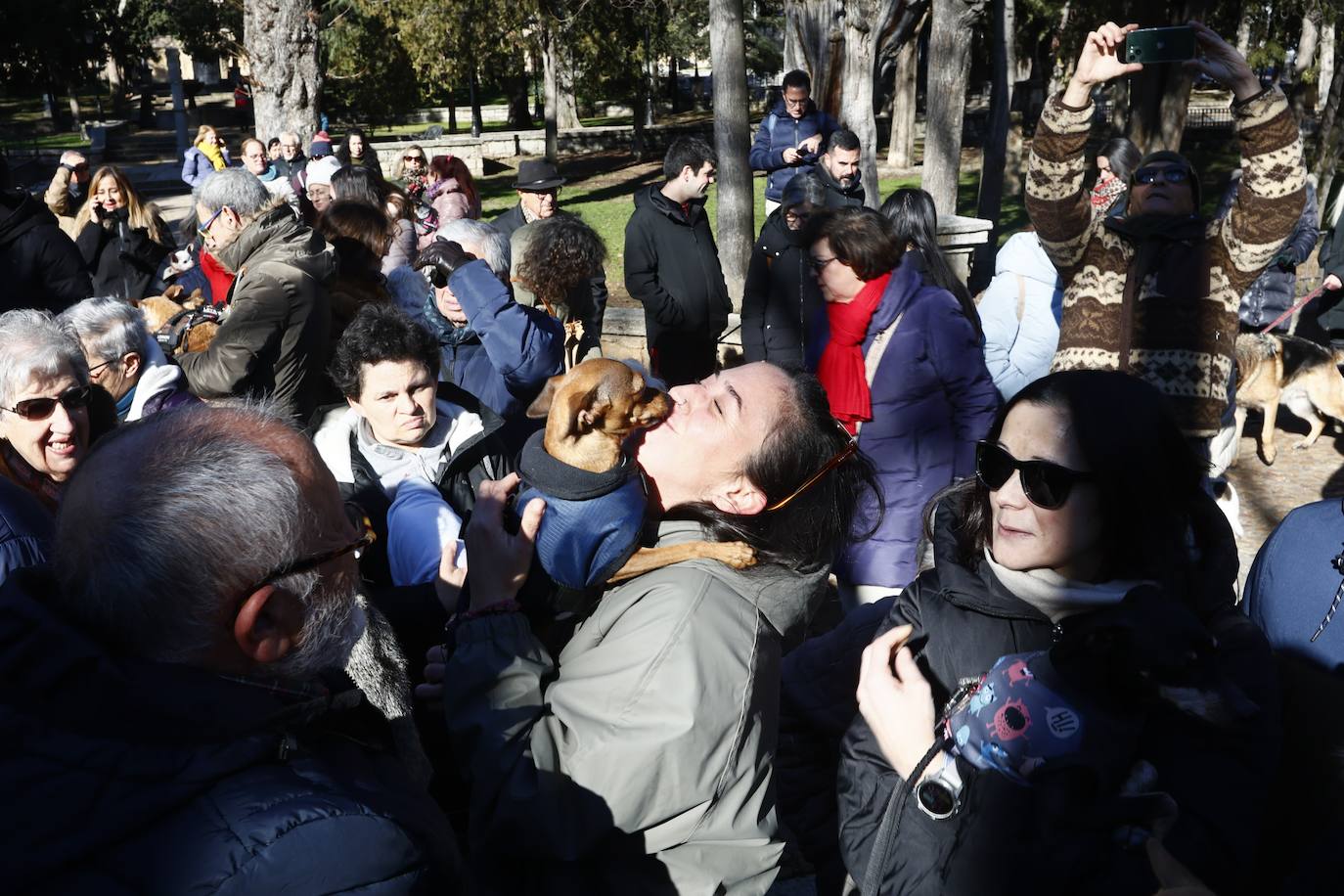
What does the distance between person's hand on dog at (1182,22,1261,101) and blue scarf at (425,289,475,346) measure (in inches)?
108

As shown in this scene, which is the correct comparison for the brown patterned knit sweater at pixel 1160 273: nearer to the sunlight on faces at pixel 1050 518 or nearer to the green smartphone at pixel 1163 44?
the green smartphone at pixel 1163 44

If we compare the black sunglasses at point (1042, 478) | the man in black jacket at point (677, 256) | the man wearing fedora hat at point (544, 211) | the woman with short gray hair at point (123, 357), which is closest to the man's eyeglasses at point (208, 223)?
the woman with short gray hair at point (123, 357)

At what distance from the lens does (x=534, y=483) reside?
1994mm

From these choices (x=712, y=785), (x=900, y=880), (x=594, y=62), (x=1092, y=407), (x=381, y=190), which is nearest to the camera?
(x=900, y=880)

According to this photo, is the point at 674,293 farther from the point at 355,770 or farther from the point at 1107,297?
the point at 355,770

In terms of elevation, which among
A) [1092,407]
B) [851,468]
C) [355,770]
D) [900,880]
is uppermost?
[1092,407]

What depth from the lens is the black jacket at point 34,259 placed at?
5723 mm

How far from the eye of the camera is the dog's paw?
6.43 ft

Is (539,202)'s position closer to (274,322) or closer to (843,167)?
(843,167)

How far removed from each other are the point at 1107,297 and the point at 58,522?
3345mm

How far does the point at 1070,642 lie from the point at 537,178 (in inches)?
240

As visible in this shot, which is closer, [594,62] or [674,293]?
[674,293]

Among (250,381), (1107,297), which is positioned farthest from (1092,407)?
(250,381)

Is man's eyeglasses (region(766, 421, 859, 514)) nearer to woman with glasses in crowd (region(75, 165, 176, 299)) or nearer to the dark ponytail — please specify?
the dark ponytail
